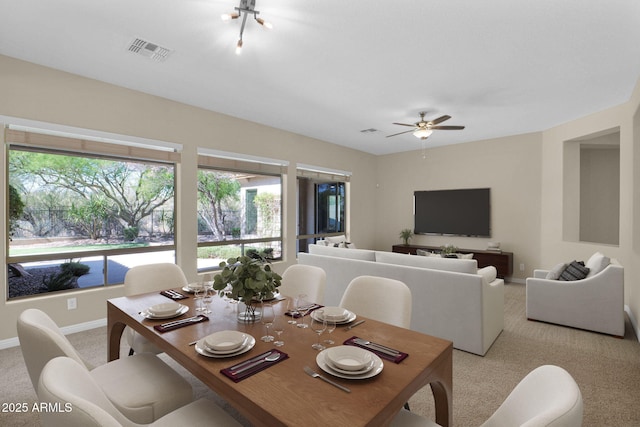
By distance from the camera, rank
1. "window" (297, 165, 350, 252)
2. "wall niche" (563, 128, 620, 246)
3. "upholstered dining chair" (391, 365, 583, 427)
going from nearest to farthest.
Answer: "upholstered dining chair" (391, 365, 583, 427) → "wall niche" (563, 128, 620, 246) → "window" (297, 165, 350, 252)

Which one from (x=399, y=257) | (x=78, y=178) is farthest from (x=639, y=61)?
(x=78, y=178)

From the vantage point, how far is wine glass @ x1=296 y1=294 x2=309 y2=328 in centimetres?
171

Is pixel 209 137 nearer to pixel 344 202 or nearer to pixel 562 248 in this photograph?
pixel 344 202

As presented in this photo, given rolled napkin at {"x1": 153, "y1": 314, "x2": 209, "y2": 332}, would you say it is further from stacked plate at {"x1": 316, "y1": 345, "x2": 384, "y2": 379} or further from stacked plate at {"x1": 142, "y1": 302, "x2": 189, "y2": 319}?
stacked plate at {"x1": 316, "y1": 345, "x2": 384, "y2": 379}

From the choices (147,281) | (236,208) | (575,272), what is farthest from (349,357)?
(236,208)

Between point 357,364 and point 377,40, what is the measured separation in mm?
2577

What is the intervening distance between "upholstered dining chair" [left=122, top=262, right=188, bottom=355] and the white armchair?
157 inches

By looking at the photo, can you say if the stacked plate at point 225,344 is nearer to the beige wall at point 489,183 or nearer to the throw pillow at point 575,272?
the throw pillow at point 575,272

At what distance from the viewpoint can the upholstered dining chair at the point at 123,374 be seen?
4.21 ft

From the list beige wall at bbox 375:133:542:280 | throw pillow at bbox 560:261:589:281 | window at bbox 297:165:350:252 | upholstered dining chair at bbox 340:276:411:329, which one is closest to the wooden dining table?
upholstered dining chair at bbox 340:276:411:329

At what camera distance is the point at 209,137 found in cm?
454

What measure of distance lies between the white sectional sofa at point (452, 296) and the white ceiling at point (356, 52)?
2.00 metres

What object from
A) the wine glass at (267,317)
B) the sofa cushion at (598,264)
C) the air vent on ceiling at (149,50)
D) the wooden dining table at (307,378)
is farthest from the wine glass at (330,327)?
the sofa cushion at (598,264)

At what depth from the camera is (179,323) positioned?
1.70 meters
